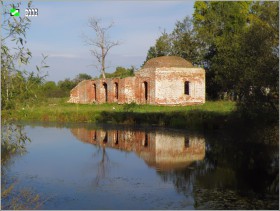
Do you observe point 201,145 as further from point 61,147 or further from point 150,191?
point 150,191

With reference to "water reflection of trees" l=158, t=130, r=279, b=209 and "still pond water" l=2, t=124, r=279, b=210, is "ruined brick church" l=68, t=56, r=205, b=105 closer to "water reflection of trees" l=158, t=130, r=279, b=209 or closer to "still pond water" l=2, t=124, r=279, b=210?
"still pond water" l=2, t=124, r=279, b=210

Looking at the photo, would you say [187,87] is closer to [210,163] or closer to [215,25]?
[215,25]

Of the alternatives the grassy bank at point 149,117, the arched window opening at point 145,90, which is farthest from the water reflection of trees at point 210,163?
the arched window opening at point 145,90

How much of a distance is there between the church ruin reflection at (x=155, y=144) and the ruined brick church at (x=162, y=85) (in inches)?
438

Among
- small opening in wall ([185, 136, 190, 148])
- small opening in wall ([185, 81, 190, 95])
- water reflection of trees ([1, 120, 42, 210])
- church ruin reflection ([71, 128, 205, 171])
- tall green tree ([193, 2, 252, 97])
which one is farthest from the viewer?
tall green tree ([193, 2, 252, 97])

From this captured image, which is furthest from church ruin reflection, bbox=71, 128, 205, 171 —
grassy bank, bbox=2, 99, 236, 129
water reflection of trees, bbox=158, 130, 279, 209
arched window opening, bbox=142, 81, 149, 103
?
arched window opening, bbox=142, 81, 149, 103

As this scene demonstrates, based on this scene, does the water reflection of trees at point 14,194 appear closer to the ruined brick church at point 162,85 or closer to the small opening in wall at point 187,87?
the ruined brick church at point 162,85

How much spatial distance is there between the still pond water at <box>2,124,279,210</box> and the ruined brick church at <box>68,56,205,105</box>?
12.4 m

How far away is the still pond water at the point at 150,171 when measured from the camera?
9023 mm

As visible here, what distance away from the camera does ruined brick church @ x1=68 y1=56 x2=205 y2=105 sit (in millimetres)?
31344

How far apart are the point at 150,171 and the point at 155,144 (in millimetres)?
4624

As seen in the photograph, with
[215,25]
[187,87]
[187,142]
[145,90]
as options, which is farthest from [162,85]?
[187,142]

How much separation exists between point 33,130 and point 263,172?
1285cm

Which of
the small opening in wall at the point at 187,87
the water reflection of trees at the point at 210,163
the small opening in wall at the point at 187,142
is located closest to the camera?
the water reflection of trees at the point at 210,163
